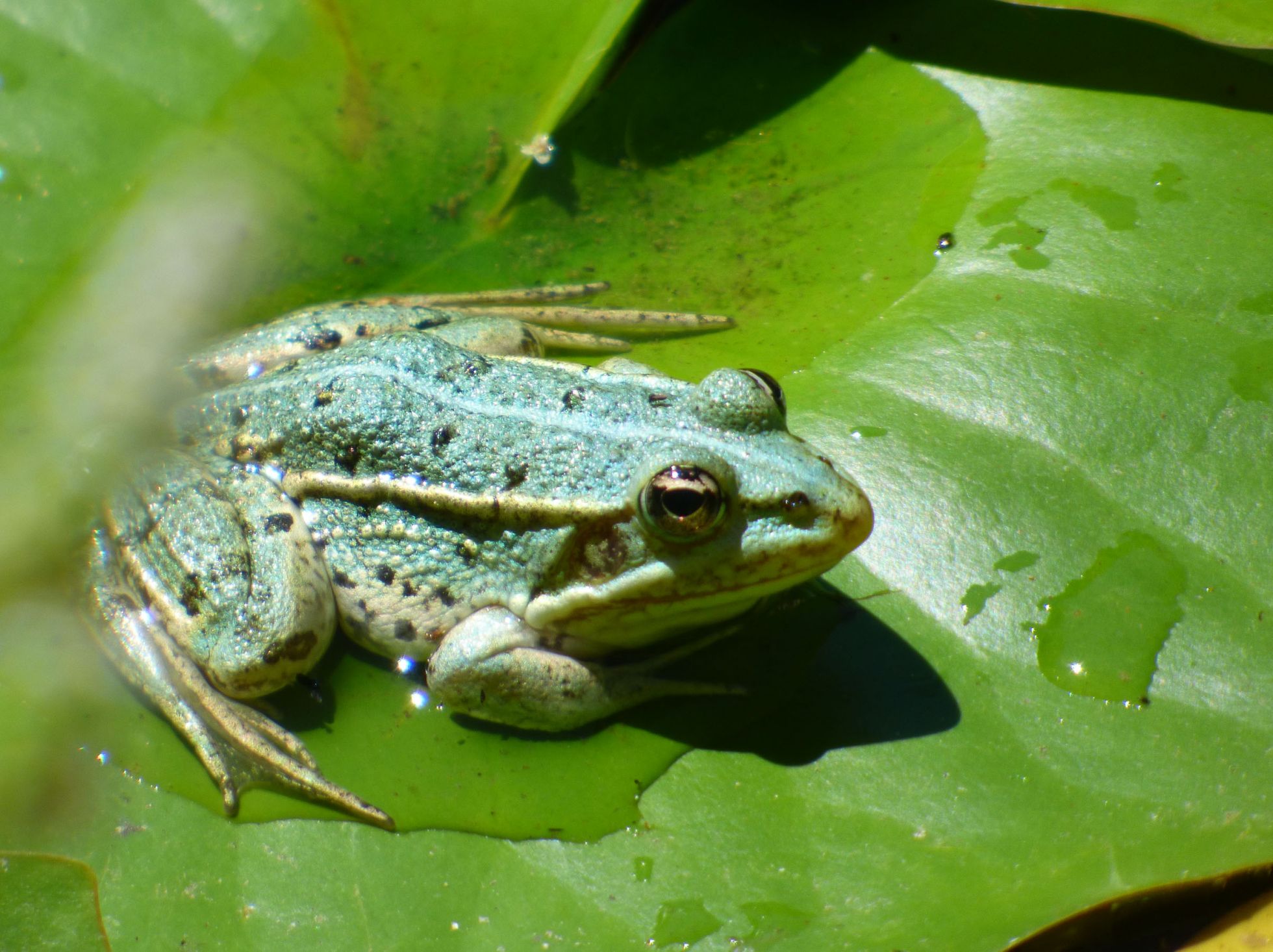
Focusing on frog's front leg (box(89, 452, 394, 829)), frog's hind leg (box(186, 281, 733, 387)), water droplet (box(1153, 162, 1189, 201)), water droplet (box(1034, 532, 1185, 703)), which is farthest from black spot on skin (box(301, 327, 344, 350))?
water droplet (box(1153, 162, 1189, 201))

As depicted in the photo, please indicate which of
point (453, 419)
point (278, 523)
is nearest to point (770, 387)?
point (453, 419)

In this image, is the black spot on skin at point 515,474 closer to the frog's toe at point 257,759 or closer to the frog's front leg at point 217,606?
the frog's front leg at point 217,606

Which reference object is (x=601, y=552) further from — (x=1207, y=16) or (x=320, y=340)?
(x=1207, y=16)

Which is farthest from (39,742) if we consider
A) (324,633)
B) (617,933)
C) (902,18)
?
(902,18)

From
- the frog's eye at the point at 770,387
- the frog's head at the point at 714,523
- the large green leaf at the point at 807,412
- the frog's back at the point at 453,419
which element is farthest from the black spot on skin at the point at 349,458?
the frog's eye at the point at 770,387

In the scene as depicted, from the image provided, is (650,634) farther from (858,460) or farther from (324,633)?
(324,633)

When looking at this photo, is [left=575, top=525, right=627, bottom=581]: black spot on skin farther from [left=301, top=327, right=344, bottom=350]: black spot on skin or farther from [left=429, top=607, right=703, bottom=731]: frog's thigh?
[left=301, top=327, right=344, bottom=350]: black spot on skin

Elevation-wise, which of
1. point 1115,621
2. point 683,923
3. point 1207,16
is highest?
point 1207,16
